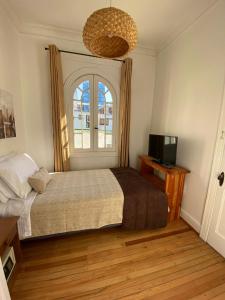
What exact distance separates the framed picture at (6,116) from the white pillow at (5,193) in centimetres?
64

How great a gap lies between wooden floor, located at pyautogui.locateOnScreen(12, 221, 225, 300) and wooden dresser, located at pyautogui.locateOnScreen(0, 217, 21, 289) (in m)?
0.16

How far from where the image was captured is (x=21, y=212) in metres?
1.42

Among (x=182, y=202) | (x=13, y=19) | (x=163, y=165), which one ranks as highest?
(x=13, y=19)

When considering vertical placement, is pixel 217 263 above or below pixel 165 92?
below

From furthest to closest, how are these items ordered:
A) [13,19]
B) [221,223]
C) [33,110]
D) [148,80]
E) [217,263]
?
[148,80] < [33,110] < [13,19] < [221,223] < [217,263]

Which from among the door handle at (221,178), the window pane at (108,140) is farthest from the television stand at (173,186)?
the window pane at (108,140)

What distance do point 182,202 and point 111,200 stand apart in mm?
1272

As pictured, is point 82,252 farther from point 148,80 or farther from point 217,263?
point 148,80

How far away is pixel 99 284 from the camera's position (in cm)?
132

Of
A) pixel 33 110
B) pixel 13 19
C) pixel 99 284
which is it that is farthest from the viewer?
pixel 33 110

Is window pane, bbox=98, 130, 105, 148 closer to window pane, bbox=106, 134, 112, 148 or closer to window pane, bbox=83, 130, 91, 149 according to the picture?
window pane, bbox=106, 134, 112, 148

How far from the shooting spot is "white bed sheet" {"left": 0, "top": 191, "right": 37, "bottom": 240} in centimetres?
140

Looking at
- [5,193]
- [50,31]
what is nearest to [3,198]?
[5,193]

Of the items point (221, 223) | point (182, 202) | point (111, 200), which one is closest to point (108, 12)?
point (111, 200)
